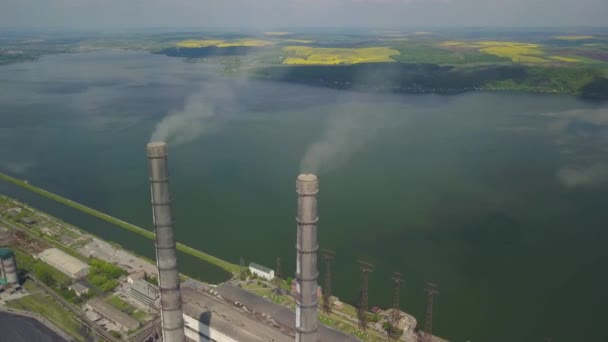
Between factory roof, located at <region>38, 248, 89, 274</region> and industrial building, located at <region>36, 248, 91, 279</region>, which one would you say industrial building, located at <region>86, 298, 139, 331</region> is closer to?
industrial building, located at <region>36, 248, 91, 279</region>

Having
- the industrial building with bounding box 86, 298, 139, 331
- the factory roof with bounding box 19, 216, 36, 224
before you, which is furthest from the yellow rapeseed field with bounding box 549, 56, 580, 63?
the industrial building with bounding box 86, 298, 139, 331

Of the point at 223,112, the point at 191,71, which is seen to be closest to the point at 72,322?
the point at 223,112

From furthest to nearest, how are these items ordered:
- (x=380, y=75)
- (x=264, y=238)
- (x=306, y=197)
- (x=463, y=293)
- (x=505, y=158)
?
(x=380, y=75) < (x=505, y=158) < (x=264, y=238) < (x=463, y=293) < (x=306, y=197)

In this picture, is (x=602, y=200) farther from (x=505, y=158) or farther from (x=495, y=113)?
(x=495, y=113)

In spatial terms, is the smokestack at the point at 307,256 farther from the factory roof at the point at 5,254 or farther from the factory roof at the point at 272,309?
the factory roof at the point at 5,254

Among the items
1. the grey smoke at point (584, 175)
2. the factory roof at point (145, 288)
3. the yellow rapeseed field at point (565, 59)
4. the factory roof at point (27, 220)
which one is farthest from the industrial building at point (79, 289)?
the yellow rapeseed field at point (565, 59)

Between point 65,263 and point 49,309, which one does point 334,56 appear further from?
point 49,309

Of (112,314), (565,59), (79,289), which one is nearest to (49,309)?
(79,289)
